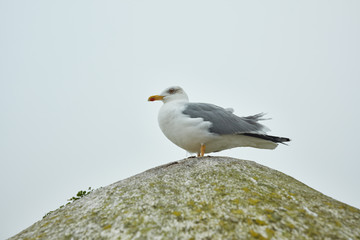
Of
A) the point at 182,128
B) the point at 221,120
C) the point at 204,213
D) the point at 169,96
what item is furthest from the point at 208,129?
the point at 204,213

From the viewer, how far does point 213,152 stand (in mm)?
9414

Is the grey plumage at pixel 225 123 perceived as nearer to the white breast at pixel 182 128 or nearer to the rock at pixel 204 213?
the white breast at pixel 182 128

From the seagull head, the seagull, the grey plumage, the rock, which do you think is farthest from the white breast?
the rock

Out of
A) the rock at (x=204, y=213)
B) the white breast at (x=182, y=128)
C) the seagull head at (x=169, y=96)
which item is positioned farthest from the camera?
the seagull head at (x=169, y=96)

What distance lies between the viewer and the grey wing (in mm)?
8125

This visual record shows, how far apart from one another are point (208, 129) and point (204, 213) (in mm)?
4131

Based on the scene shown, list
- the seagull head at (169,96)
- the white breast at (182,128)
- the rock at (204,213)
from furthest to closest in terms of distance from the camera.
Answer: the seagull head at (169,96) → the white breast at (182,128) → the rock at (204,213)

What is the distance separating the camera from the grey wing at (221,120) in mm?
8125

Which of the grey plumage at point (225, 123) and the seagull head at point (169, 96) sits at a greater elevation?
the seagull head at point (169, 96)

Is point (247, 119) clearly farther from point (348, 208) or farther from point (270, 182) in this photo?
point (348, 208)

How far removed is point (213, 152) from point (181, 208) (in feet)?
17.0

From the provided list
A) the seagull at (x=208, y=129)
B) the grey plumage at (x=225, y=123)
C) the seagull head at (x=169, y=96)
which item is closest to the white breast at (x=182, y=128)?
the seagull at (x=208, y=129)

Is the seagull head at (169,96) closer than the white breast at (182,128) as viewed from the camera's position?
No

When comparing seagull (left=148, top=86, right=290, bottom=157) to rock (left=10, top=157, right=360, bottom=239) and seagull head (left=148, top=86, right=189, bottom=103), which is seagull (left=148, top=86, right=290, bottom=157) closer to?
seagull head (left=148, top=86, right=189, bottom=103)
